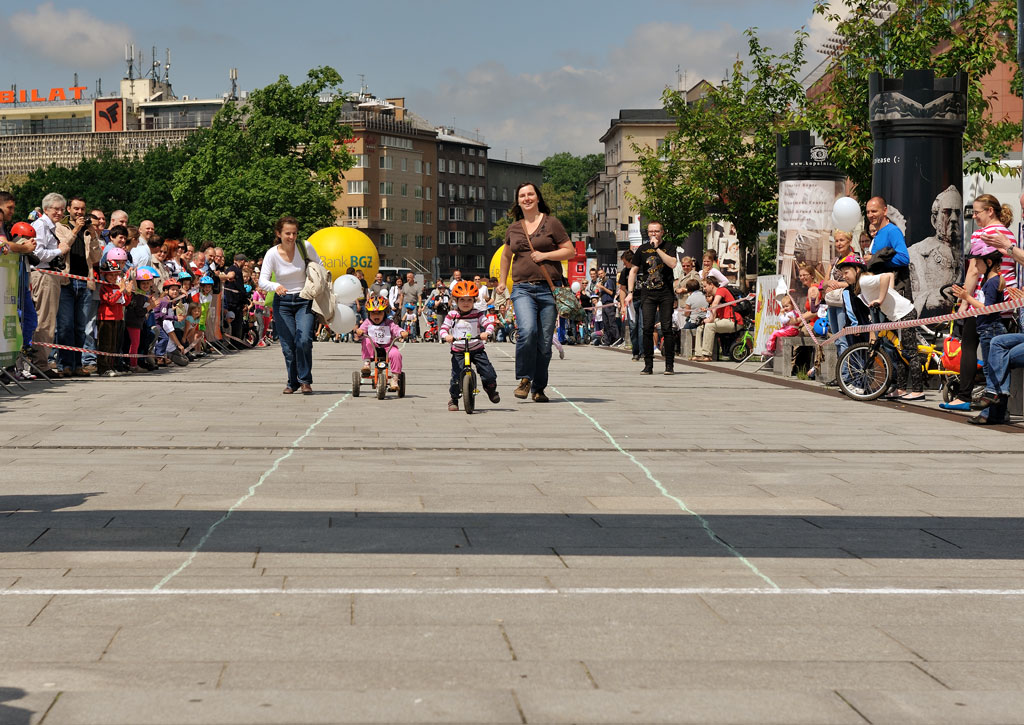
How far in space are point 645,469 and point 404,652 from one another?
4.85 m

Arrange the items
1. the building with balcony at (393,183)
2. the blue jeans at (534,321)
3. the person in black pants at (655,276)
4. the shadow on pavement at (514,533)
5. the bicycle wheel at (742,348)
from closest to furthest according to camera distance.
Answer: the shadow on pavement at (514,533)
the blue jeans at (534,321)
the person in black pants at (655,276)
the bicycle wheel at (742,348)
the building with balcony at (393,183)

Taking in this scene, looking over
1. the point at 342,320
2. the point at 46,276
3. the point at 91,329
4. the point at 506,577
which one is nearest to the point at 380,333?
the point at 342,320

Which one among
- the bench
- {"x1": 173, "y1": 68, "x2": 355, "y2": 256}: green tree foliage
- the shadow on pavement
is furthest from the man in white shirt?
{"x1": 173, "y1": 68, "x2": 355, "y2": 256}: green tree foliage

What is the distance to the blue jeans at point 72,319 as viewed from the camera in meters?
17.2

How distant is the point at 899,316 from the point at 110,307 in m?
9.63

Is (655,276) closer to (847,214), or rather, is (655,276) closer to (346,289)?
(847,214)

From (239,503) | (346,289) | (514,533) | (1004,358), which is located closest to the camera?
(514,533)

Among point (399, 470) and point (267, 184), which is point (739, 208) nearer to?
point (399, 470)

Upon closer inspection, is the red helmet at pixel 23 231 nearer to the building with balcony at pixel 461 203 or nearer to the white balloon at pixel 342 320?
the white balloon at pixel 342 320

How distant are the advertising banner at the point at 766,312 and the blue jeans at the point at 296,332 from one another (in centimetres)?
809

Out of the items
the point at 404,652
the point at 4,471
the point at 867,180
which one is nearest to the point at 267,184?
the point at 867,180

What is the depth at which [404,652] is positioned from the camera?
14.6 ft

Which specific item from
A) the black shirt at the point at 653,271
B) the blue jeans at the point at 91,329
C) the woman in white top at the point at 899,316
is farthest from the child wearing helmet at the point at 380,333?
the woman in white top at the point at 899,316

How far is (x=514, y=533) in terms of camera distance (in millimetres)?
6641
